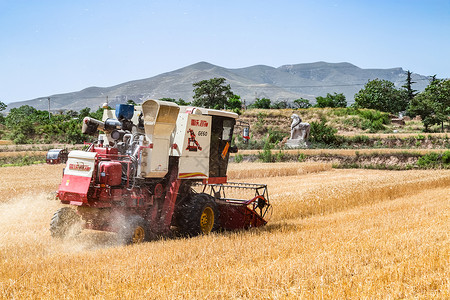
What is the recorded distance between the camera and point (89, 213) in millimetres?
8961

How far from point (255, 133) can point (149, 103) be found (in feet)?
160

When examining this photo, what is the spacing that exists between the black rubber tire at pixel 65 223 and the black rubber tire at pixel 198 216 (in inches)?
85.8

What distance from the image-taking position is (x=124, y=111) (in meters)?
10.1

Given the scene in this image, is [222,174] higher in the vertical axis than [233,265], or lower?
higher

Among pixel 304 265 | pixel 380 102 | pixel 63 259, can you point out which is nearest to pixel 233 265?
pixel 304 265

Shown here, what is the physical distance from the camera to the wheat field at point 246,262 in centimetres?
546

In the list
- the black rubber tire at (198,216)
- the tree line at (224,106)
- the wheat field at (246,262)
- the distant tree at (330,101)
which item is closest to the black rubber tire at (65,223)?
the wheat field at (246,262)

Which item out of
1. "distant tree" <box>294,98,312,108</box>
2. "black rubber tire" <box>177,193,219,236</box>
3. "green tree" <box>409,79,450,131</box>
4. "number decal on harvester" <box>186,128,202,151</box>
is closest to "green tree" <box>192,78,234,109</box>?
"green tree" <box>409,79,450,131</box>

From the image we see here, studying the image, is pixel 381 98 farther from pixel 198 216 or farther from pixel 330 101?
pixel 198 216

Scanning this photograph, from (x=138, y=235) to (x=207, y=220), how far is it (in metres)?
1.99

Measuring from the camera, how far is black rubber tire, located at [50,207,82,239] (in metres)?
9.10

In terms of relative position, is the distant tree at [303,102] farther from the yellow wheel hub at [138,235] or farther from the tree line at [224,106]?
the yellow wheel hub at [138,235]

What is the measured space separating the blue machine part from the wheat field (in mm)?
2538

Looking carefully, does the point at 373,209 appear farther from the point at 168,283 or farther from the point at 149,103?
the point at 168,283
